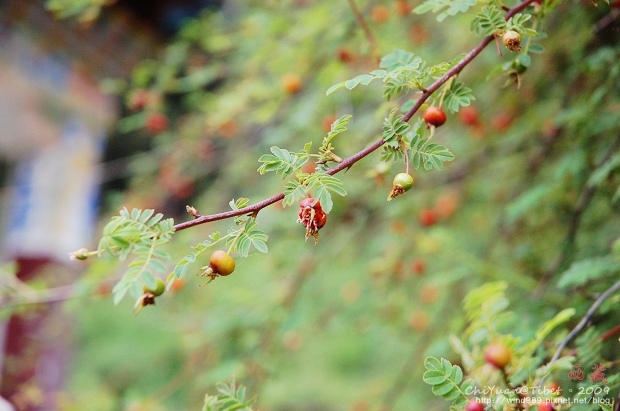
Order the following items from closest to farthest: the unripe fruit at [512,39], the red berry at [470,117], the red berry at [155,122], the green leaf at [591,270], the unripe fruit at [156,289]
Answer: the unripe fruit at [156,289] < the unripe fruit at [512,39] < the green leaf at [591,270] < the red berry at [470,117] < the red berry at [155,122]

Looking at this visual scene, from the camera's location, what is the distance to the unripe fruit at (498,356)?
81cm

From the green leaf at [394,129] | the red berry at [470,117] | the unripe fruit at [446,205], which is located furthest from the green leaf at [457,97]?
the unripe fruit at [446,205]

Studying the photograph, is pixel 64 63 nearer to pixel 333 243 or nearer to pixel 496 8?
pixel 333 243

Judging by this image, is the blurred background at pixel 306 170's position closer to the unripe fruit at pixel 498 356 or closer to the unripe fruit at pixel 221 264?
the unripe fruit at pixel 498 356

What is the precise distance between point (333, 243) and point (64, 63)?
1794mm

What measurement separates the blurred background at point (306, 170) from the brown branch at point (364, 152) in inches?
5.1

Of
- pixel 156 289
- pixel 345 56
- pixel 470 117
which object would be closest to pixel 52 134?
pixel 345 56

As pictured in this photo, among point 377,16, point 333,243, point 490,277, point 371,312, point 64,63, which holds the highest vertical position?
point 64,63

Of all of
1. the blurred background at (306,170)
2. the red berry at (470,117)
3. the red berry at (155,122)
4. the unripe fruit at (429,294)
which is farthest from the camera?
the unripe fruit at (429,294)

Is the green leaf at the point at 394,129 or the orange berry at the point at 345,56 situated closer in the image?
the green leaf at the point at 394,129

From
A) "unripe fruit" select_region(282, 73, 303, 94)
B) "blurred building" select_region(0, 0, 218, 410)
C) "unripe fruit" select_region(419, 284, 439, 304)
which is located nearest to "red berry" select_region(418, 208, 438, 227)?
"unripe fruit" select_region(419, 284, 439, 304)

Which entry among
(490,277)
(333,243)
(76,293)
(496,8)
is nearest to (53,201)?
(76,293)

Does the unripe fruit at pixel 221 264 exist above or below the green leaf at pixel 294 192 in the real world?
below

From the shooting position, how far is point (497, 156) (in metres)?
1.90
